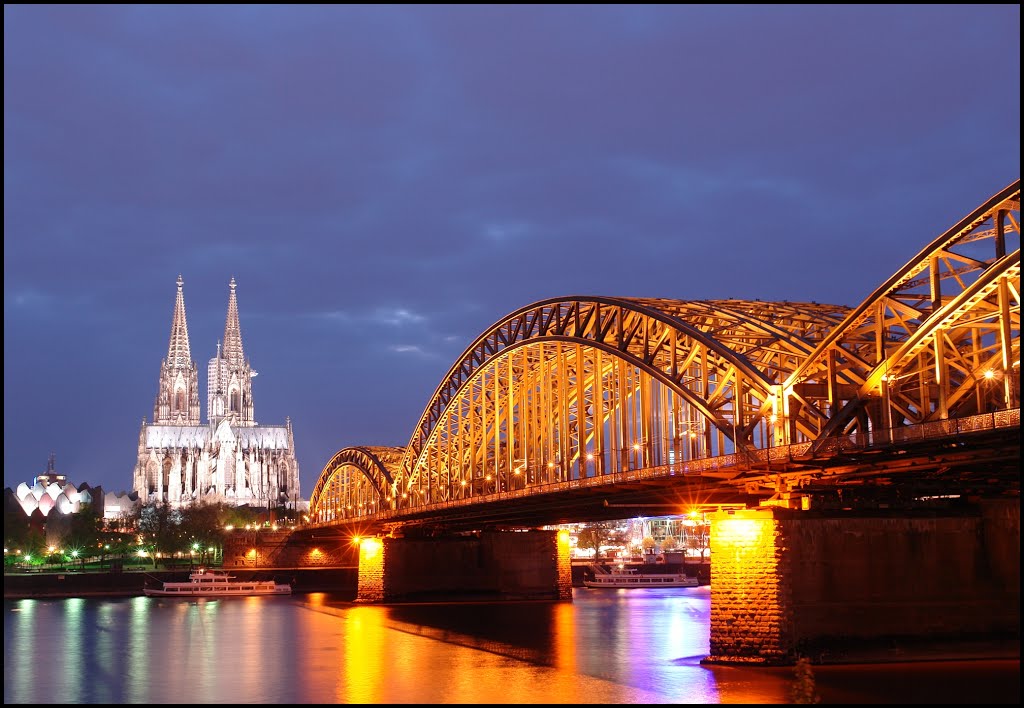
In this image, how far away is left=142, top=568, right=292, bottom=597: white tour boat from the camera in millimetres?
132000

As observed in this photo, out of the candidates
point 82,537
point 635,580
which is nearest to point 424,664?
point 635,580

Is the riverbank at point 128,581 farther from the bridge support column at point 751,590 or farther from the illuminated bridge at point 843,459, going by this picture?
the bridge support column at point 751,590

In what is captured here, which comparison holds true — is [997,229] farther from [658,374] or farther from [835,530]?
[658,374]

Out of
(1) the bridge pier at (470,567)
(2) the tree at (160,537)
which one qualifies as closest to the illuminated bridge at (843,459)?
(1) the bridge pier at (470,567)

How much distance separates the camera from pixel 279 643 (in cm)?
6769

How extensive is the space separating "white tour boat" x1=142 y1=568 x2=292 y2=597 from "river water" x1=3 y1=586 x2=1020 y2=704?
35.3m

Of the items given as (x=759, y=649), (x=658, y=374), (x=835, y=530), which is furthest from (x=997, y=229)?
(x=658, y=374)

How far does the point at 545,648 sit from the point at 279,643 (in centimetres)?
1628

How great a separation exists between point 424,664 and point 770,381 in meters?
19.2

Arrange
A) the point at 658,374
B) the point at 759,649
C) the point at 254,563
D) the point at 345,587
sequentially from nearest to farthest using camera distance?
1. the point at 759,649
2. the point at 658,374
3. the point at 345,587
4. the point at 254,563

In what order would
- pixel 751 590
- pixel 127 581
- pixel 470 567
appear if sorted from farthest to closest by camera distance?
pixel 127 581
pixel 470 567
pixel 751 590

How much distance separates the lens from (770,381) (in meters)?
52.9

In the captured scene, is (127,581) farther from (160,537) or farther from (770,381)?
(770,381)

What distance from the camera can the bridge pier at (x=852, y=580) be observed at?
45656mm
